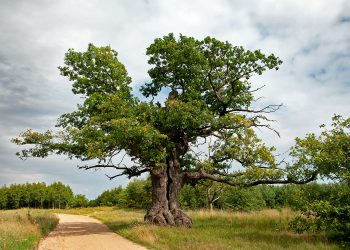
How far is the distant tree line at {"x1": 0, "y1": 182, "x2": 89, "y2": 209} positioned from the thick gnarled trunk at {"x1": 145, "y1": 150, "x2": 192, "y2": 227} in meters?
120

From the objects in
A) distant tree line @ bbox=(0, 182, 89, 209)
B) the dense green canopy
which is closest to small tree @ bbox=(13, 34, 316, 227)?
the dense green canopy

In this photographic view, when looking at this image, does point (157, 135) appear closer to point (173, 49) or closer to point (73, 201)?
point (173, 49)

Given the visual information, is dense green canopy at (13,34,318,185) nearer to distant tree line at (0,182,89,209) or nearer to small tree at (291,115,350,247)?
small tree at (291,115,350,247)

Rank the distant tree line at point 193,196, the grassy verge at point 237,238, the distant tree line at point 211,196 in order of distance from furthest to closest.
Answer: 1. the distant tree line at point 211,196
2. the distant tree line at point 193,196
3. the grassy verge at point 237,238

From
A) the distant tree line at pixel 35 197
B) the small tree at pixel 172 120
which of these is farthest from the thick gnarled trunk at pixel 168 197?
the distant tree line at pixel 35 197

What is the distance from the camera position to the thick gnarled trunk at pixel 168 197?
26.1m

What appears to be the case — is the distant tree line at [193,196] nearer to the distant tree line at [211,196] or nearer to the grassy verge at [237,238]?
the distant tree line at [211,196]

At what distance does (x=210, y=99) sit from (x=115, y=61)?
25.0 ft

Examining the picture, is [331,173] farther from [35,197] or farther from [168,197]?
[35,197]

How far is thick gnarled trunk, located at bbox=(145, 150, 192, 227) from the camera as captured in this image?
26094 millimetres

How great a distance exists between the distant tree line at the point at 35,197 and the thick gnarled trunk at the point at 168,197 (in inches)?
4728

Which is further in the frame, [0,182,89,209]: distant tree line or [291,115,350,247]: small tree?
[0,182,89,209]: distant tree line

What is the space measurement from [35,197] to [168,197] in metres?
123

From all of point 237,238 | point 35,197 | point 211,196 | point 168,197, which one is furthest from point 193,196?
point 35,197
